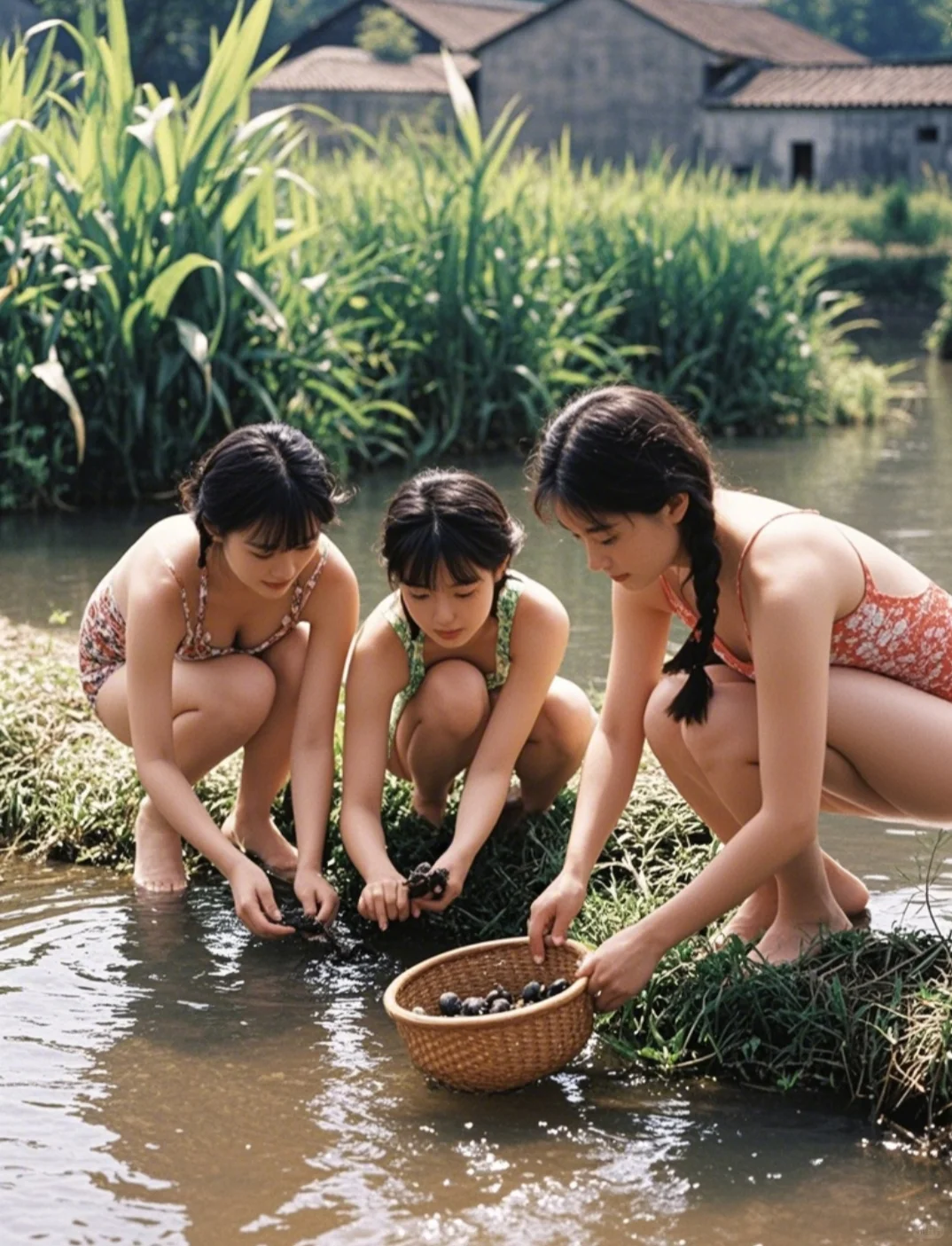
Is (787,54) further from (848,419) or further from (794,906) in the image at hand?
(794,906)

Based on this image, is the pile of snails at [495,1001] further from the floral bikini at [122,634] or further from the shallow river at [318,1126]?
the floral bikini at [122,634]

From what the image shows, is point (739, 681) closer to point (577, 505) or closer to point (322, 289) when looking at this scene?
point (577, 505)

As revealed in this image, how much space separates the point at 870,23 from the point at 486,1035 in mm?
65739

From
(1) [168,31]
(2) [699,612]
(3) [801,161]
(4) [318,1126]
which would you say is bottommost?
(4) [318,1126]

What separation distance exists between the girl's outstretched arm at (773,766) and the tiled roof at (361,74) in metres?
34.5

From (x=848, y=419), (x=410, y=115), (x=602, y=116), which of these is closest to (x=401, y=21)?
(x=410, y=115)

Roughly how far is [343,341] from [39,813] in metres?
4.06

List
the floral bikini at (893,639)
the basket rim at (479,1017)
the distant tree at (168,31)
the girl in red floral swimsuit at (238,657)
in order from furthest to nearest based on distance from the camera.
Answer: the distant tree at (168,31) < the girl in red floral swimsuit at (238,657) < the floral bikini at (893,639) < the basket rim at (479,1017)

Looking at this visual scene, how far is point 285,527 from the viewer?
9.65 feet

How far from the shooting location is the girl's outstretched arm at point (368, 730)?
3.05 metres

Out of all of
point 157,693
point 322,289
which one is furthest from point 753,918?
point 322,289

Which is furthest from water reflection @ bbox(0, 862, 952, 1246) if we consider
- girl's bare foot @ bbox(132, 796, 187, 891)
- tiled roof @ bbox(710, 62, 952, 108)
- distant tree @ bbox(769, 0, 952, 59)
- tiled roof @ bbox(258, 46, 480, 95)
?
distant tree @ bbox(769, 0, 952, 59)

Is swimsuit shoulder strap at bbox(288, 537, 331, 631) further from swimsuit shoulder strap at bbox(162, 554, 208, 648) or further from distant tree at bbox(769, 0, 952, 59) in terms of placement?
distant tree at bbox(769, 0, 952, 59)

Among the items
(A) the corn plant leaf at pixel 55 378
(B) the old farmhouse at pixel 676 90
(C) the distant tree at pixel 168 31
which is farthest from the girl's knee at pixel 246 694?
(C) the distant tree at pixel 168 31
